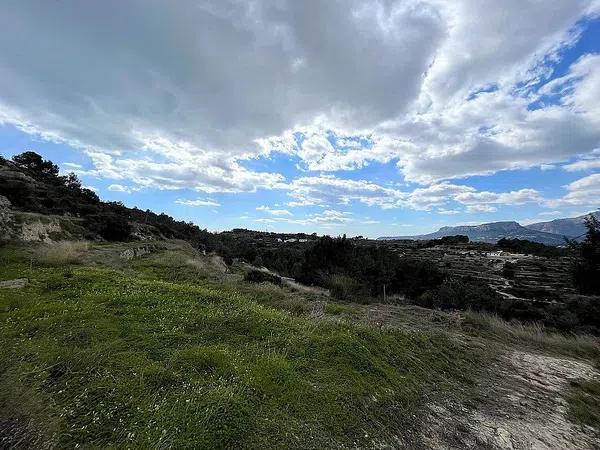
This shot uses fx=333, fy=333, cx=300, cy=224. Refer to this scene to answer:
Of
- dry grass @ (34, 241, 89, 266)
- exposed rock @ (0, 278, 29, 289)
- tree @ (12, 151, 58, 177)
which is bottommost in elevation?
exposed rock @ (0, 278, 29, 289)

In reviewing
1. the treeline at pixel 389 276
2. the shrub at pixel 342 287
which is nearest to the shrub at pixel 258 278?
the shrub at pixel 342 287

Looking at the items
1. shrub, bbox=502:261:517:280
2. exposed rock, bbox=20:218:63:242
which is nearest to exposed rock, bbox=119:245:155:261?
exposed rock, bbox=20:218:63:242

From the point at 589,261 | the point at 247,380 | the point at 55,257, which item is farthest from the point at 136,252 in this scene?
the point at 589,261

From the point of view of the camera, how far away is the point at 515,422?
5391 mm

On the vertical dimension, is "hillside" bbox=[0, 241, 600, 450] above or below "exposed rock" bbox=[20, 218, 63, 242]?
below

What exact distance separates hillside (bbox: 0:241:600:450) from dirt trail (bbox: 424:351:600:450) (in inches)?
1.1

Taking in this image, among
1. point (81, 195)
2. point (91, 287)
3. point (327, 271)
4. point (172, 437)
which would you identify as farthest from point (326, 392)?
point (81, 195)

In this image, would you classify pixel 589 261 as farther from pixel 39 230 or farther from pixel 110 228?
pixel 110 228

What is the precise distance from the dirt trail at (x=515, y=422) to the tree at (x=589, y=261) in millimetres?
13403

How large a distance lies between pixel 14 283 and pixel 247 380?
8412 mm

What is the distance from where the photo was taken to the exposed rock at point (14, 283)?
8.90 metres

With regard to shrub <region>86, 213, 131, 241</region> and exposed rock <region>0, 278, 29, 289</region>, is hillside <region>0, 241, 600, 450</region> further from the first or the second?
shrub <region>86, 213, 131, 241</region>

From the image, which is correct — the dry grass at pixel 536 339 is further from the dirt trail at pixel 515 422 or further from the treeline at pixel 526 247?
the treeline at pixel 526 247

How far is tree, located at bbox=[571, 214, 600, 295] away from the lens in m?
17.1
